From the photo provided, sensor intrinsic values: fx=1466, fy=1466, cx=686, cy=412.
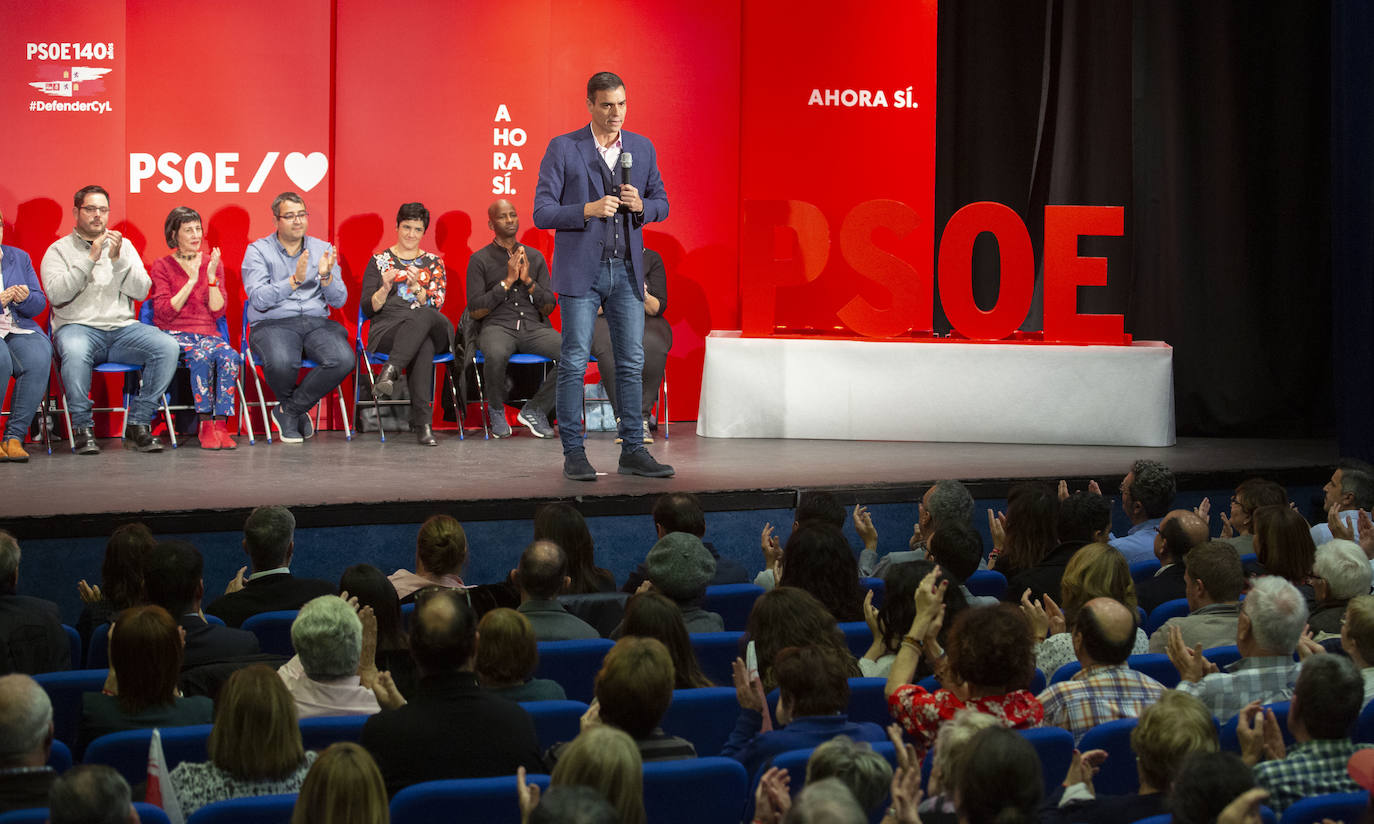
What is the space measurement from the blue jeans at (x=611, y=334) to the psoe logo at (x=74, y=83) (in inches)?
146

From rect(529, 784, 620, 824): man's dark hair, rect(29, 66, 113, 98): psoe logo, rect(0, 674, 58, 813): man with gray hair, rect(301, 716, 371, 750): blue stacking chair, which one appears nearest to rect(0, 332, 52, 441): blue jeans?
rect(29, 66, 113, 98): psoe logo

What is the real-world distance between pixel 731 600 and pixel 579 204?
1.94 m

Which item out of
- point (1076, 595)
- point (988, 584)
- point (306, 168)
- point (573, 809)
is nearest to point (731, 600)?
point (988, 584)

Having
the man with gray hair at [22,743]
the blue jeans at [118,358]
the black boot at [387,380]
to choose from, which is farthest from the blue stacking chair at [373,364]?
the man with gray hair at [22,743]

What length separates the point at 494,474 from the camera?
20.3 feet

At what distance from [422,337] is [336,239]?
1.16 m

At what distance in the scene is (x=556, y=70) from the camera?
859cm

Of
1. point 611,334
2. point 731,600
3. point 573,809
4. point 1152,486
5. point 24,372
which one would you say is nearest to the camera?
point 573,809

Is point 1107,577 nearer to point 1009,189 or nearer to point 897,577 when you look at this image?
point 897,577

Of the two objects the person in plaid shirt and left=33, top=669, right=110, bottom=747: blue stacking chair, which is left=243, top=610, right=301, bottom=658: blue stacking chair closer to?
left=33, top=669, right=110, bottom=747: blue stacking chair

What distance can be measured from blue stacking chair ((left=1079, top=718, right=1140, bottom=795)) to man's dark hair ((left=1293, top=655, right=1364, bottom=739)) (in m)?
0.33

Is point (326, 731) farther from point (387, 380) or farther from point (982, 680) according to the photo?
point (387, 380)

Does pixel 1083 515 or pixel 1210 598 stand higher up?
pixel 1083 515

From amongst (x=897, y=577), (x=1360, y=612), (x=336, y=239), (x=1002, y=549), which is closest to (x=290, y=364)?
(x=336, y=239)
